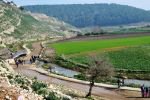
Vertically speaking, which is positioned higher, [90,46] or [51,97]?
[90,46]

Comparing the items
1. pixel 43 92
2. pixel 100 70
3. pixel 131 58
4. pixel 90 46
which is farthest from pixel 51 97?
pixel 90 46

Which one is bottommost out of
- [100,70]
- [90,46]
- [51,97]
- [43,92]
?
[51,97]

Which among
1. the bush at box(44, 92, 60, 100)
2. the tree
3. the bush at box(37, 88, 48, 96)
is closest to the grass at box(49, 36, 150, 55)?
the tree

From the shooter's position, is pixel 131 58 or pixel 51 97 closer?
pixel 51 97

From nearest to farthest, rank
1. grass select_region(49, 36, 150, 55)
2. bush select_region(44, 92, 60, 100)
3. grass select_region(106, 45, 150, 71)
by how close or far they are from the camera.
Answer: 1. bush select_region(44, 92, 60, 100)
2. grass select_region(106, 45, 150, 71)
3. grass select_region(49, 36, 150, 55)

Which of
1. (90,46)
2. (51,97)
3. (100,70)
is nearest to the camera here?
(51,97)

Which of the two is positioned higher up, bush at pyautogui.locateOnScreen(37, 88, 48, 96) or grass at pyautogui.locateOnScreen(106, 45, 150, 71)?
grass at pyautogui.locateOnScreen(106, 45, 150, 71)

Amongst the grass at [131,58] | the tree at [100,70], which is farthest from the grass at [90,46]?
the tree at [100,70]

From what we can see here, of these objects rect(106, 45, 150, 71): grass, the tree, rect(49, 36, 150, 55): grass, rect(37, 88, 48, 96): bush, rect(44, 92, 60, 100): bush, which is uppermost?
rect(49, 36, 150, 55): grass

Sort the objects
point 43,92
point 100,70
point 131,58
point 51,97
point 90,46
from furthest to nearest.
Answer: point 90,46
point 131,58
point 100,70
point 43,92
point 51,97

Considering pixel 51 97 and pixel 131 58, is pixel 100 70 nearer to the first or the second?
pixel 51 97

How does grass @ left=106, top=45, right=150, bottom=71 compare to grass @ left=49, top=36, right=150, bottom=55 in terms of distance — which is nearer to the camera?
grass @ left=106, top=45, right=150, bottom=71

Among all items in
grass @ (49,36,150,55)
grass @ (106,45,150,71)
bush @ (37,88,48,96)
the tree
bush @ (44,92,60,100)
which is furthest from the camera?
grass @ (49,36,150,55)

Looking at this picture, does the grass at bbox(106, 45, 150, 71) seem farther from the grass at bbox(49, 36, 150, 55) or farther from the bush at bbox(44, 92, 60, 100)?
the bush at bbox(44, 92, 60, 100)
